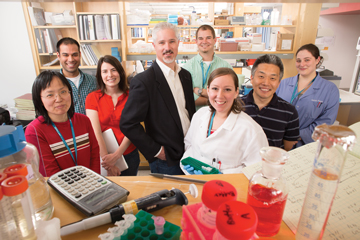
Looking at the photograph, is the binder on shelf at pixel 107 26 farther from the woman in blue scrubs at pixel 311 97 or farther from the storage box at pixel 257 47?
the woman in blue scrubs at pixel 311 97

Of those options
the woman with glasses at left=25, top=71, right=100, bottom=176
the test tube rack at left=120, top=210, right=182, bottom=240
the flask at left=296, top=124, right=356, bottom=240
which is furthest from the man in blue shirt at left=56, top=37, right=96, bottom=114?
the flask at left=296, top=124, right=356, bottom=240

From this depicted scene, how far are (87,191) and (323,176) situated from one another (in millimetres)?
695

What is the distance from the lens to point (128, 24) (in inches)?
135

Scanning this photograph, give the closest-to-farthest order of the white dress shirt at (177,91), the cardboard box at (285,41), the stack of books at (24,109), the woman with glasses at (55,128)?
the woman with glasses at (55,128)
the white dress shirt at (177,91)
the stack of books at (24,109)
the cardboard box at (285,41)

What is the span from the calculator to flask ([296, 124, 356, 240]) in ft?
1.76

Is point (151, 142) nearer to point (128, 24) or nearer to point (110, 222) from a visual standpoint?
point (110, 222)

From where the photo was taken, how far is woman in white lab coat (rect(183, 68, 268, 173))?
1.29m

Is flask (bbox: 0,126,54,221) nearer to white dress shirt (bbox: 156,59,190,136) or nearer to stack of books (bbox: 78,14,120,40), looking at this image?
white dress shirt (bbox: 156,59,190,136)

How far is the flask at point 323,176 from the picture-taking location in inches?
16.3

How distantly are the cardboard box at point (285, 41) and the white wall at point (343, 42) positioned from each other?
5526 mm

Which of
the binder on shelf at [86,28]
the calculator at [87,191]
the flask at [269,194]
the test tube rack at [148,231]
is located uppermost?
the binder on shelf at [86,28]

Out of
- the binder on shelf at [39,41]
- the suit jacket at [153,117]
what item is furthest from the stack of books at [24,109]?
the suit jacket at [153,117]

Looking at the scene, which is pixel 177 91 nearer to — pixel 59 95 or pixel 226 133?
pixel 226 133

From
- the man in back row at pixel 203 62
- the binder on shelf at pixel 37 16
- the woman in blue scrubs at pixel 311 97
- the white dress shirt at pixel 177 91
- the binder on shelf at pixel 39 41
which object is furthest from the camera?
the binder on shelf at pixel 39 41
